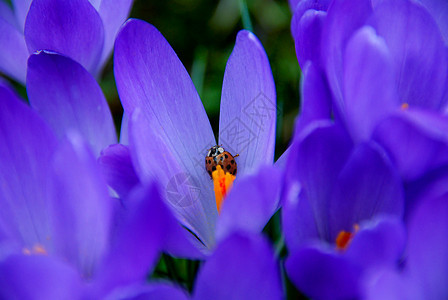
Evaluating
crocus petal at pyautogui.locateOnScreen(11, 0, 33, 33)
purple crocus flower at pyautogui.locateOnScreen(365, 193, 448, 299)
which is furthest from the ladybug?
crocus petal at pyautogui.locateOnScreen(11, 0, 33, 33)

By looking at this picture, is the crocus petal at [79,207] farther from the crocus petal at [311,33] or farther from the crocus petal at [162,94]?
the crocus petal at [311,33]

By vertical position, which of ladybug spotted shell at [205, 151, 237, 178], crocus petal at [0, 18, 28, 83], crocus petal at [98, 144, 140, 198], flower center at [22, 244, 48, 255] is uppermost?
crocus petal at [0, 18, 28, 83]

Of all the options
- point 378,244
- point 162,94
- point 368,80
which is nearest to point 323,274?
point 378,244

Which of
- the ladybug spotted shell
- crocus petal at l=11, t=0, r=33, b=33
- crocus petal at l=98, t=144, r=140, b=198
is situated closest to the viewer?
crocus petal at l=98, t=144, r=140, b=198

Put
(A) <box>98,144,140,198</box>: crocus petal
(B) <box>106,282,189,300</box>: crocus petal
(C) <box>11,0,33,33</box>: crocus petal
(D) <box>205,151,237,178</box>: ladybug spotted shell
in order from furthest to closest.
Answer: (C) <box>11,0,33,33</box>: crocus petal < (D) <box>205,151,237,178</box>: ladybug spotted shell < (A) <box>98,144,140,198</box>: crocus petal < (B) <box>106,282,189,300</box>: crocus petal

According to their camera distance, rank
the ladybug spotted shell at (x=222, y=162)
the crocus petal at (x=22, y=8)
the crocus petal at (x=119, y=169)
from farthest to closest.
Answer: the crocus petal at (x=22, y=8) → the ladybug spotted shell at (x=222, y=162) → the crocus petal at (x=119, y=169)

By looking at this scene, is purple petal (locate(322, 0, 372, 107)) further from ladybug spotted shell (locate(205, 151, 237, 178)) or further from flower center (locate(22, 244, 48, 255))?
flower center (locate(22, 244, 48, 255))

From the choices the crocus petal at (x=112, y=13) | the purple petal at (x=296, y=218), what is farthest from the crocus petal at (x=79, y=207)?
the crocus petal at (x=112, y=13)
